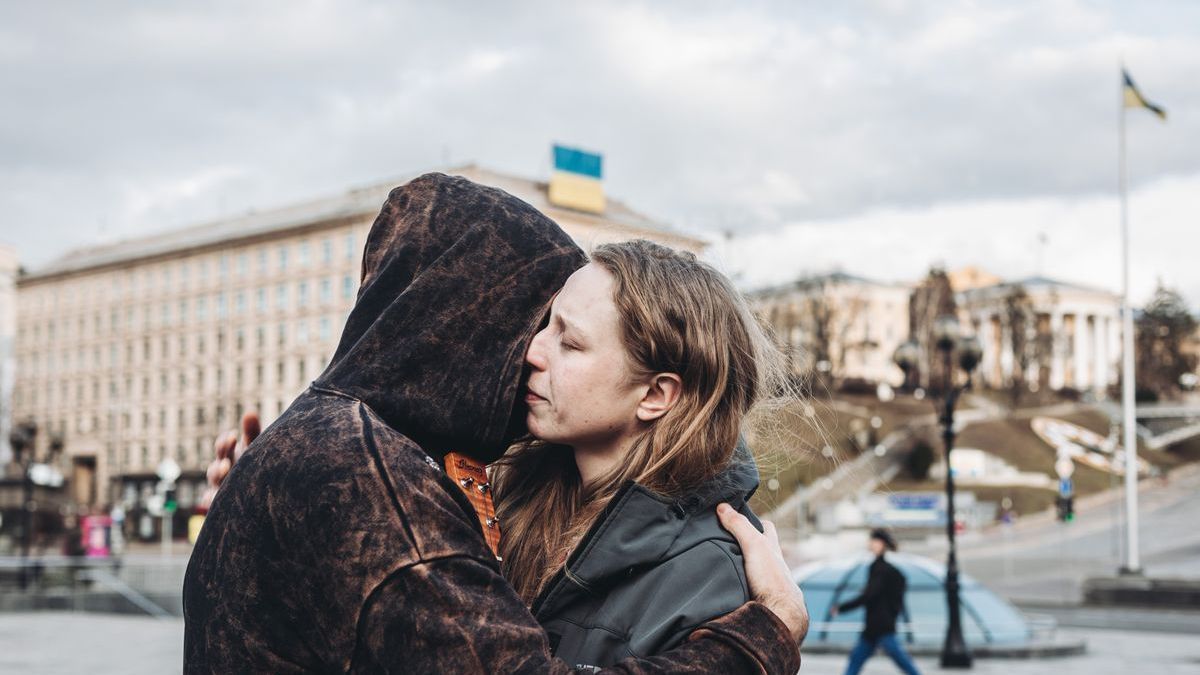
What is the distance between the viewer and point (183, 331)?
98.2 metres

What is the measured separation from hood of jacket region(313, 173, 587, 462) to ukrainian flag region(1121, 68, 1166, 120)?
1411 inches

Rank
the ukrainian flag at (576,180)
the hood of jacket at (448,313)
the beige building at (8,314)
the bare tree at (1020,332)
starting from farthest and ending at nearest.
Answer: the beige building at (8,314), the bare tree at (1020,332), the ukrainian flag at (576,180), the hood of jacket at (448,313)

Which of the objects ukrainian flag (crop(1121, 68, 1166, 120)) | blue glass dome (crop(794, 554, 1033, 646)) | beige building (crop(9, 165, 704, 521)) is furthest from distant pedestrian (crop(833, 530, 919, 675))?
beige building (crop(9, 165, 704, 521))

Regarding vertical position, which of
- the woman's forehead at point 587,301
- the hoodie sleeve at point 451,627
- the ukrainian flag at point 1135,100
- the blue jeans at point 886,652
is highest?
the ukrainian flag at point 1135,100

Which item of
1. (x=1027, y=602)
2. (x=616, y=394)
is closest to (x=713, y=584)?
(x=616, y=394)

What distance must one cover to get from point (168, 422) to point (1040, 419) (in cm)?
6209

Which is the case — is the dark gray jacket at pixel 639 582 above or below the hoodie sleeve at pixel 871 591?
above

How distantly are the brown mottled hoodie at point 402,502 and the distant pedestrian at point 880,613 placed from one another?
12180mm

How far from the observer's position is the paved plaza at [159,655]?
16.0m

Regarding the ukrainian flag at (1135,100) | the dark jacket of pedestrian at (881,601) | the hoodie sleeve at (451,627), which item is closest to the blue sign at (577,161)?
the ukrainian flag at (1135,100)

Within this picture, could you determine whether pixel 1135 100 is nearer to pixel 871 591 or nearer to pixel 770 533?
pixel 871 591

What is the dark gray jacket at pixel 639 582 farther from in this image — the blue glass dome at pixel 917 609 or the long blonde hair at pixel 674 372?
the blue glass dome at pixel 917 609

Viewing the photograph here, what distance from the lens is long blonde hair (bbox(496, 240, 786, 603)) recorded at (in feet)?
7.50

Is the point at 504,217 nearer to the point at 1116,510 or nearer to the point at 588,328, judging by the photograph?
the point at 588,328
